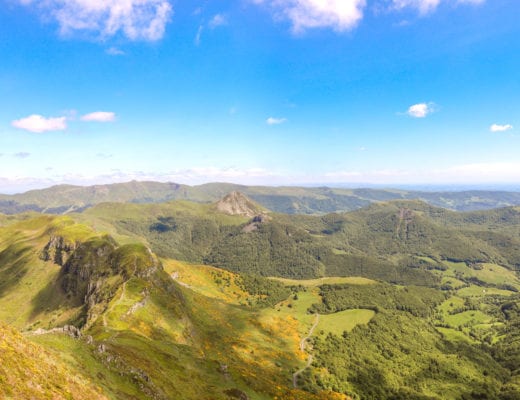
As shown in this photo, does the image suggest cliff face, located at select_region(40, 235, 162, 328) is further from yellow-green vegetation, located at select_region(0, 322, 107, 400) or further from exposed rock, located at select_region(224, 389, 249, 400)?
yellow-green vegetation, located at select_region(0, 322, 107, 400)

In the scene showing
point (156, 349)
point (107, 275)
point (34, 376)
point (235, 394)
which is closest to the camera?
point (34, 376)

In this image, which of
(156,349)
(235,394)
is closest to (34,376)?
(156,349)

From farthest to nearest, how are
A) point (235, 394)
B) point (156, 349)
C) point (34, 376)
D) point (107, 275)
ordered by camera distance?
point (107, 275) → point (156, 349) → point (235, 394) → point (34, 376)

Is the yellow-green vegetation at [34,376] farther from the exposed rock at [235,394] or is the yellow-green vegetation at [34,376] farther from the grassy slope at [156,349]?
the exposed rock at [235,394]

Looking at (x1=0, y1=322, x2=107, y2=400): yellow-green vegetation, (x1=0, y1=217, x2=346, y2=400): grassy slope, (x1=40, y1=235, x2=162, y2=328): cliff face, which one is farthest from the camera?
(x1=40, y1=235, x2=162, y2=328): cliff face

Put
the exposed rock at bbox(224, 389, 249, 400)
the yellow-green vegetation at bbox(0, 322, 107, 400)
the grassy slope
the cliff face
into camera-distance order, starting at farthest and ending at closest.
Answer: the cliff face, the exposed rock at bbox(224, 389, 249, 400), the grassy slope, the yellow-green vegetation at bbox(0, 322, 107, 400)

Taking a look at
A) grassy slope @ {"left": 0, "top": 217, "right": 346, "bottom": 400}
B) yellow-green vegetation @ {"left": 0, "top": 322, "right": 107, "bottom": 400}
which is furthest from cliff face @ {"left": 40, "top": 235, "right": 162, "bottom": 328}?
yellow-green vegetation @ {"left": 0, "top": 322, "right": 107, "bottom": 400}

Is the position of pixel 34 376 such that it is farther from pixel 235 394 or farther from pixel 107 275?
pixel 107 275

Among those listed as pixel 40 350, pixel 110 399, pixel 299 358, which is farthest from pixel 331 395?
pixel 40 350
